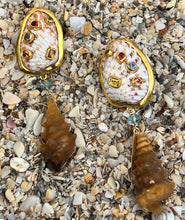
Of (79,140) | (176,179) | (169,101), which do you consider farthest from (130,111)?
(176,179)

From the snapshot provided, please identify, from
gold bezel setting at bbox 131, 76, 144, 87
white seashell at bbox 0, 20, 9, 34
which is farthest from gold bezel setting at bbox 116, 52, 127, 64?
white seashell at bbox 0, 20, 9, 34

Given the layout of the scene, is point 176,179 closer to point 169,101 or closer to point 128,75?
point 169,101

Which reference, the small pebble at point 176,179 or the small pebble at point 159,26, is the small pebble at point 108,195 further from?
the small pebble at point 159,26

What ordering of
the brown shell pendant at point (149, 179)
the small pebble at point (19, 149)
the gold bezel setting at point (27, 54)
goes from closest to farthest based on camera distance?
the brown shell pendant at point (149, 179) < the small pebble at point (19, 149) < the gold bezel setting at point (27, 54)

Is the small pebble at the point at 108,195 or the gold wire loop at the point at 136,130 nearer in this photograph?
the small pebble at the point at 108,195

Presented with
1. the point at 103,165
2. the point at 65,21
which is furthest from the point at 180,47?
the point at 103,165

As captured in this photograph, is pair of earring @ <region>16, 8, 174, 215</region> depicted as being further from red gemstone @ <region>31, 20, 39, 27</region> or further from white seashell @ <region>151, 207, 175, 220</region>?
white seashell @ <region>151, 207, 175, 220</region>

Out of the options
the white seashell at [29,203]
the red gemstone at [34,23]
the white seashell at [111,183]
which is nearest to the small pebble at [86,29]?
the red gemstone at [34,23]
